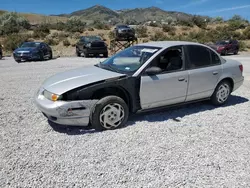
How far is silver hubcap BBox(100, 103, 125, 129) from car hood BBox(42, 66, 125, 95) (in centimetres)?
52

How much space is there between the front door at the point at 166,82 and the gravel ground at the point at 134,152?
1.31ft

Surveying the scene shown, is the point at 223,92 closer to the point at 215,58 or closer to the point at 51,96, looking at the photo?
the point at 215,58

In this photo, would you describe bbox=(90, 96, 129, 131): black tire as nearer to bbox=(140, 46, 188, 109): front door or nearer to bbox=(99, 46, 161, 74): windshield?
bbox=(140, 46, 188, 109): front door

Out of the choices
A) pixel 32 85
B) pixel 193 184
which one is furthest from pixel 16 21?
pixel 193 184

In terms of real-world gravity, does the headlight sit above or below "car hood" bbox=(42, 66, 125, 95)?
below

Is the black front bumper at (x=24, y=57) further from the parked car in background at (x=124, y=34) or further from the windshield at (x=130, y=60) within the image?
the windshield at (x=130, y=60)

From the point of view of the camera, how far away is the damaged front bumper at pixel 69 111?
3.87 metres

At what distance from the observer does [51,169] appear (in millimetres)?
3021

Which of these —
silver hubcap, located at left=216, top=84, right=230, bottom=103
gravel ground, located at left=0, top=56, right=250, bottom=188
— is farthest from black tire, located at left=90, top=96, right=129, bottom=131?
silver hubcap, located at left=216, top=84, right=230, bottom=103

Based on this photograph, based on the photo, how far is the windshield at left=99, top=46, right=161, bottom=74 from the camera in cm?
455

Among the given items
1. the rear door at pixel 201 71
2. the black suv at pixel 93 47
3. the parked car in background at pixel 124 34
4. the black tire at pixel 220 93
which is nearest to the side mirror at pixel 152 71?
the rear door at pixel 201 71

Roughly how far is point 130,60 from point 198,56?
1.49m

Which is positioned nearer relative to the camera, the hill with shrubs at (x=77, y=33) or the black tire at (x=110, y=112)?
the black tire at (x=110, y=112)

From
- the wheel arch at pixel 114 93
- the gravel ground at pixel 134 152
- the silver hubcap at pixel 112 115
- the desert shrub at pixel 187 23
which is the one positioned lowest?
the gravel ground at pixel 134 152
